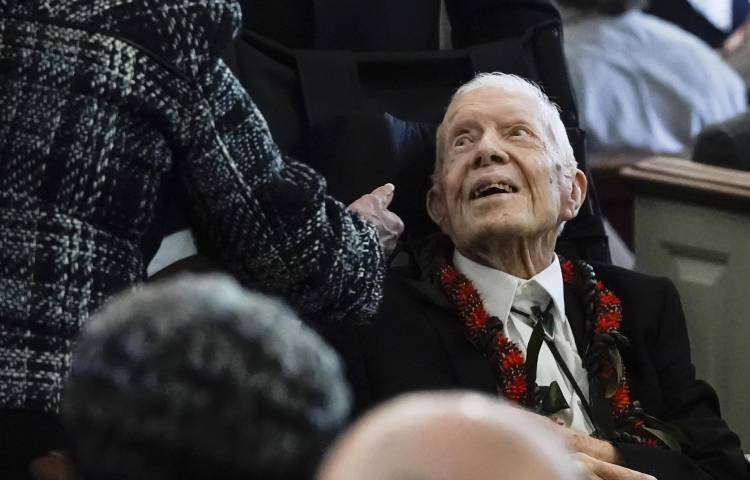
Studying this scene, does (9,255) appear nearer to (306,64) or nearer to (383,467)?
(383,467)

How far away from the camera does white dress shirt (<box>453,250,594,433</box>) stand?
1.82 m

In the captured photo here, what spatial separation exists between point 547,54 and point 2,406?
142 cm

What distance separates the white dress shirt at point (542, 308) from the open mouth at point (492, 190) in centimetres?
10

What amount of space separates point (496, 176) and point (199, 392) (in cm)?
137

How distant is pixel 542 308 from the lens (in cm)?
191

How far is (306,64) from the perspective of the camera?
2.15 metres

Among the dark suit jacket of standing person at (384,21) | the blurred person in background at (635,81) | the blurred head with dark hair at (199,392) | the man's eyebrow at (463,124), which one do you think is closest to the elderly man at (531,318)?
the man's eyebrow at (463,124)

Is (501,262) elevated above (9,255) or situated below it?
below

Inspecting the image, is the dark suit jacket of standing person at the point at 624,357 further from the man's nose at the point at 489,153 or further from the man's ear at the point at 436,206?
the man's nose at the point at 489,153

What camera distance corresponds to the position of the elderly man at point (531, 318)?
1768mm

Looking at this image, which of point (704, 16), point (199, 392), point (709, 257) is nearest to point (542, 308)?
point (709, 257)

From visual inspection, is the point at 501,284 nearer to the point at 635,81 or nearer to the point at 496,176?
the point at 496,176

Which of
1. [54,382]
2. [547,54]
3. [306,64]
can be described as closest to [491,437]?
[54,382]

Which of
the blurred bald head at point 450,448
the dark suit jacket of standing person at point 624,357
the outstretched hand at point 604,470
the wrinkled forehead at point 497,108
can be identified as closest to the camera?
the blurred bald head at point 450,448
